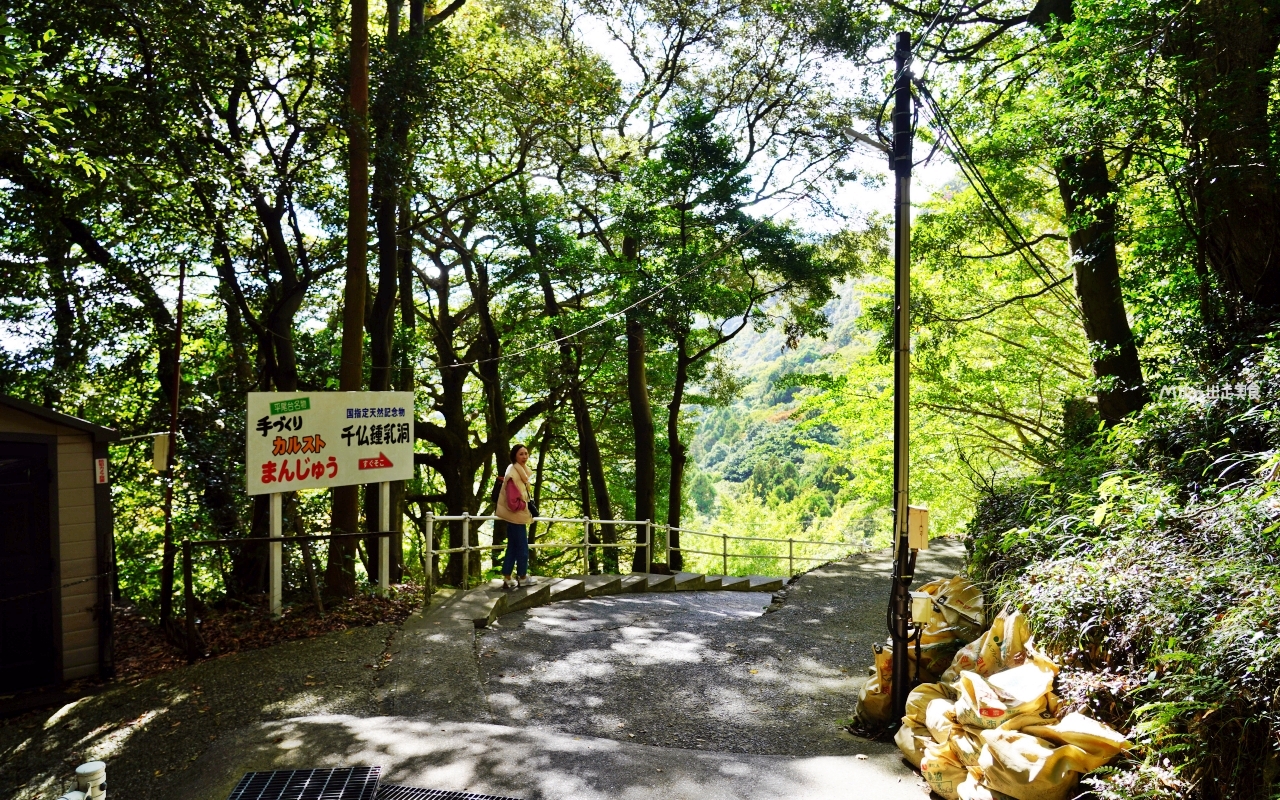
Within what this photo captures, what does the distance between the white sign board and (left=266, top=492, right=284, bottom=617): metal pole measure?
7.7 inches

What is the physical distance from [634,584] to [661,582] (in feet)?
3.83

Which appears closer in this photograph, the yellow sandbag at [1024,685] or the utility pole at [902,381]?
the yellow sandbag at [1024,685]

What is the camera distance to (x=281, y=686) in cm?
670

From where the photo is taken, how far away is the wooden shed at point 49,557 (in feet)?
23.4

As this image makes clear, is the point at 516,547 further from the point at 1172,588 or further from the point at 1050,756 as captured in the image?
the point at 1172,588

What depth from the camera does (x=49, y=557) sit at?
7195mm

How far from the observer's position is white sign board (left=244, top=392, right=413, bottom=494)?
818cm

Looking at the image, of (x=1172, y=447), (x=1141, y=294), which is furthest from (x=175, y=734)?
(x=1141, y=294)

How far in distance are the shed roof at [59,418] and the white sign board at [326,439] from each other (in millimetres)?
1209

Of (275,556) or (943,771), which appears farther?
(275,556)

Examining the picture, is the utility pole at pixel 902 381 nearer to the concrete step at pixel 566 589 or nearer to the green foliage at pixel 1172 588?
the green foliage at pixel 1172 588

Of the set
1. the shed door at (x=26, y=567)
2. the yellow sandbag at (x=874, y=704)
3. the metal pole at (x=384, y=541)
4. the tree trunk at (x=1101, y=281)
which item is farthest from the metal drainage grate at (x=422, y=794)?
the tree trunk at (x=1101, y=281)

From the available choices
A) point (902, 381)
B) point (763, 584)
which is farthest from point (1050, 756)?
point (763, 584)

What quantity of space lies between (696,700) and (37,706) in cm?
557
